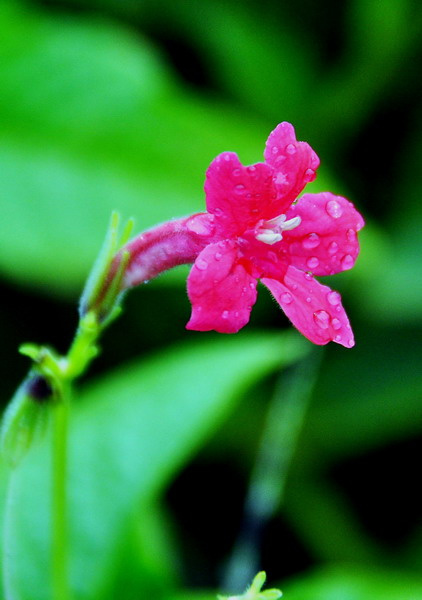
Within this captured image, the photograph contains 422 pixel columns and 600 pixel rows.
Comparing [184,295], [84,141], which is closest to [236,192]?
[84,141]

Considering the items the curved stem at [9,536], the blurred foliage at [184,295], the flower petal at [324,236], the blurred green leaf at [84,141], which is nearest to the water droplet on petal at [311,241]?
the flower petal at [324,236]

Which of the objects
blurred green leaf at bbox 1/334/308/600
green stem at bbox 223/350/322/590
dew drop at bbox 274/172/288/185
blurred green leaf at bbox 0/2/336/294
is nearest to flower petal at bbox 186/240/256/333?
dew drop at bbox 274/172/288/185

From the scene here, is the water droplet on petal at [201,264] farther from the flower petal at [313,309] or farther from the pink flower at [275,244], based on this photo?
the flower petal at [313,309]

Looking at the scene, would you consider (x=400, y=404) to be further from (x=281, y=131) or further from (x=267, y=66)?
(x=281, y=131)

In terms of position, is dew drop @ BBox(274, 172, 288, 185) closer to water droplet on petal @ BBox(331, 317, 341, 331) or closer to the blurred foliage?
water droplet on petal @ BBox(331, 317, 341, 331)

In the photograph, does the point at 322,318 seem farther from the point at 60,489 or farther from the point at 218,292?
the point at 60,489

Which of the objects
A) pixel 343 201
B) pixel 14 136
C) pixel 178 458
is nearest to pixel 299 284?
pixel 343 201

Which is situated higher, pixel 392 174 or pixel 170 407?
pixel 392 174
